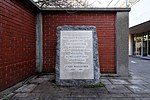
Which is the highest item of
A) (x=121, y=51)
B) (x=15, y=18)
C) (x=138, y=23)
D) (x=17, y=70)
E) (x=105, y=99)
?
(x=138, y=23)

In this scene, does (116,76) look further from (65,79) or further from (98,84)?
(65,79)

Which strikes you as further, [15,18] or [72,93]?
[15,18]

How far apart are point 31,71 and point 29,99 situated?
321 cm

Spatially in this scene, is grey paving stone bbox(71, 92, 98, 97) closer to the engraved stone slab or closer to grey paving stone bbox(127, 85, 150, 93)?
the engraved stone slab

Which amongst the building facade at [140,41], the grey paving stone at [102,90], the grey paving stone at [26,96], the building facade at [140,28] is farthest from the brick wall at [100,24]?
the building facade at [140,41]

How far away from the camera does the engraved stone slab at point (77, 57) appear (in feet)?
20.9

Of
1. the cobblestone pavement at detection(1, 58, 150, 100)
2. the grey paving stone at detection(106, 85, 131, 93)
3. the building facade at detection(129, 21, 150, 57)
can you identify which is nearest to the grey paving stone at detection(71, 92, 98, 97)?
the cobblestone pavement at detection(1, 58, 150, 100)

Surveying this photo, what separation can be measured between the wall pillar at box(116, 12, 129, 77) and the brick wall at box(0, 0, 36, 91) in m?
3.66

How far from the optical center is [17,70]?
6.29 m

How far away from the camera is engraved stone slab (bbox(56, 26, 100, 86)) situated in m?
6.38

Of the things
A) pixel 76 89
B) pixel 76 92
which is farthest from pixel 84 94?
pixel 76 89

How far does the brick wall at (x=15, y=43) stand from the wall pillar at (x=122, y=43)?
12.0 ft

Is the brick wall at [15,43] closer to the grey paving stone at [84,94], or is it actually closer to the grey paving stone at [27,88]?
the grey paving stone at [27,88]

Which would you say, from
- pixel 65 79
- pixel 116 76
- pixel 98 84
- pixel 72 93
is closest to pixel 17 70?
pixel 65 79
